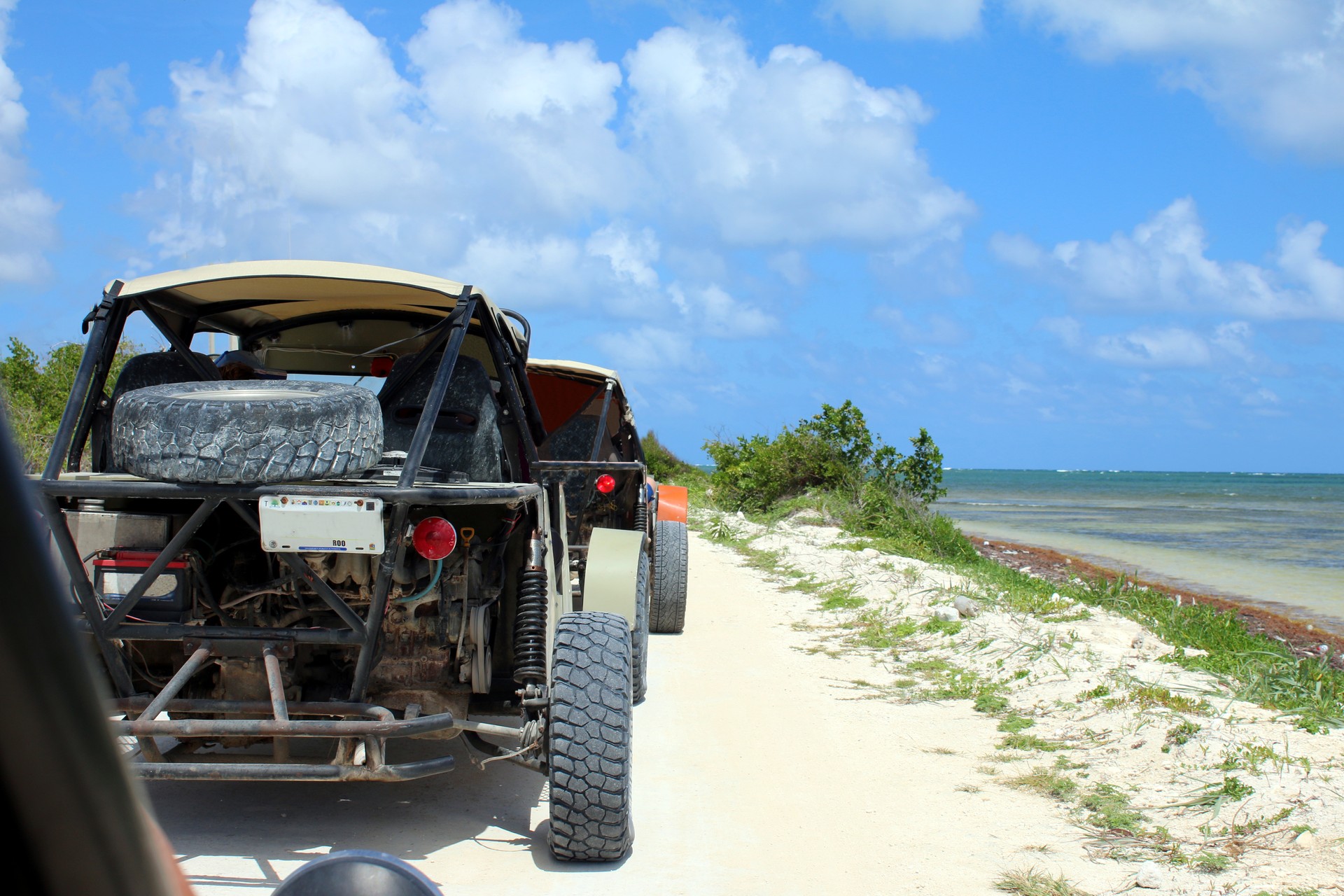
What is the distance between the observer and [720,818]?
4.70 m

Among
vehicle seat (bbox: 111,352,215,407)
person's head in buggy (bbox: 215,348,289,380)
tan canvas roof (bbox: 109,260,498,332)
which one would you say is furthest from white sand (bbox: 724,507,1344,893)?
vehicle seat (bbox: 111,352,215,407)

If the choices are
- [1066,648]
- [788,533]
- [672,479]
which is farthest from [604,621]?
[672,479]

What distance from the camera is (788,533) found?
17719 mm

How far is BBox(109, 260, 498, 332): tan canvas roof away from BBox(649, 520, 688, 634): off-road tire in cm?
437

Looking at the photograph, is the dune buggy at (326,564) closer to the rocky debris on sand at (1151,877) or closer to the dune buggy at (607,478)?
the rocky debris on sand at (1151,877)

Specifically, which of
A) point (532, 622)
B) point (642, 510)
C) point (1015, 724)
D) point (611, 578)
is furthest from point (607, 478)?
point (532, 622)

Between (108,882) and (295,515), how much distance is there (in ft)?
9.55

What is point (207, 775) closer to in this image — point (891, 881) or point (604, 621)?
point (604, 621)

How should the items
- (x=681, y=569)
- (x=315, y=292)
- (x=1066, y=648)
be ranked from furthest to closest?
(x=681, y=569) < (x=1066, y=648) < (x=315, y=292)

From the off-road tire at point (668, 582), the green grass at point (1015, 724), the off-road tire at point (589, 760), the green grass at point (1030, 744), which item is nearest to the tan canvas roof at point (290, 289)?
the off-road tire at point (589, 760)

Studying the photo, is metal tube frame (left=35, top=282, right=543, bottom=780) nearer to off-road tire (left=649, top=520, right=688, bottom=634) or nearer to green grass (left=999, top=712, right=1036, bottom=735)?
green grass (left=999, top=712, right=1036, bottom=735)

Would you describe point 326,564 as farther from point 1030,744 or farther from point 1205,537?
point 1205,537

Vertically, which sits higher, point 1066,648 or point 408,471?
point 408,471

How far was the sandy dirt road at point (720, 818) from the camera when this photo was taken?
400 cm
